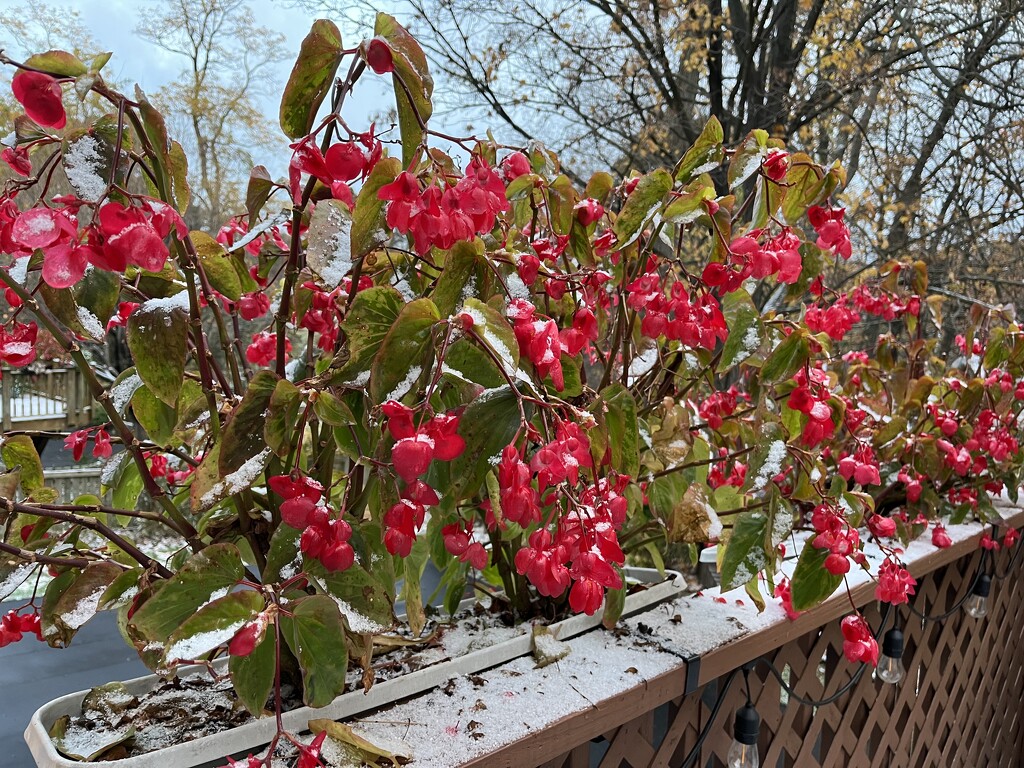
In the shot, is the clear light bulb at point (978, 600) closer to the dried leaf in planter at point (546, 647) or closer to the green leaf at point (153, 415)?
the dried leaf in planter at point (546, 647)

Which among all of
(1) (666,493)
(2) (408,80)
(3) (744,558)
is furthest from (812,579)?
(2) (408,80)

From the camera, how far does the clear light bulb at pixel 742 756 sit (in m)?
0.96

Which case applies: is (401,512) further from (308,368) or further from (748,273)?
(748,273)

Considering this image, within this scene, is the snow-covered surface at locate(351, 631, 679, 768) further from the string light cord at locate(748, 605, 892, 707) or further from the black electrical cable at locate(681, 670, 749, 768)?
the string light cord at locate(748, 605, 892, 707)

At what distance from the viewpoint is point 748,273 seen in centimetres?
73

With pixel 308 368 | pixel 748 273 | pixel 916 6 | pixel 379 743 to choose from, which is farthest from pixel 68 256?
pixel 916 6

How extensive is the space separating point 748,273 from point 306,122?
462 mm

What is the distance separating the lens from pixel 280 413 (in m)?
0.54

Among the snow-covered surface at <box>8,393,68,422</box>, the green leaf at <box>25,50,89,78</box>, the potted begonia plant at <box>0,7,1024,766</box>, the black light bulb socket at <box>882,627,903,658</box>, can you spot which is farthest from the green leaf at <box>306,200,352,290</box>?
the snow-covered surface at <box>8,393,68,422</box>

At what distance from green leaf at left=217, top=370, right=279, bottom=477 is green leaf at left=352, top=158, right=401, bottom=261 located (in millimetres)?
127

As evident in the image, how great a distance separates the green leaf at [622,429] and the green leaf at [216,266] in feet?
1.32

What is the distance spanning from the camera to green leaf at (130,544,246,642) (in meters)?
0.53

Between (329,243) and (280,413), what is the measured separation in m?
0.19

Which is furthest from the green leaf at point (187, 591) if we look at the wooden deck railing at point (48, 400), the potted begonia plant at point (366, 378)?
the wooden deck railing at point (48, 400)
